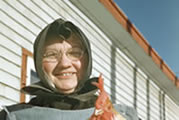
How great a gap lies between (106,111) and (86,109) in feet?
0.71

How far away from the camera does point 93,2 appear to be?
20.7 ft

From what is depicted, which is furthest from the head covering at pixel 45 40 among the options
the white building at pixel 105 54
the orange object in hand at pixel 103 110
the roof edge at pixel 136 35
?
the roof edge at pixel 136 35

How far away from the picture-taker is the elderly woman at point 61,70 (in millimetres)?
1338

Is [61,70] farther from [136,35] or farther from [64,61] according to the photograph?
[136,35]

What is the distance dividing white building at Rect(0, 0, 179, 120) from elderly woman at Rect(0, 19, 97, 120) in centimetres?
293

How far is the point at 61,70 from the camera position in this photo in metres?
1.39

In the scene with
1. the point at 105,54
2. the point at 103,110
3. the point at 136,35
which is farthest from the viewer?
the point at 136,35

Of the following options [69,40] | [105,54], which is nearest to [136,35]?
[105,54]

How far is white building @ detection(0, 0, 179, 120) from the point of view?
4477 mm

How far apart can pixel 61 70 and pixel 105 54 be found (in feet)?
19.4

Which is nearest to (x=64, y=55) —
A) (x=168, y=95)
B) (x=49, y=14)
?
(x=49, y=14)

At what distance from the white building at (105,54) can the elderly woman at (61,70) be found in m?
2.93

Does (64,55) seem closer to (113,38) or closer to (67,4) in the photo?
(67,4)

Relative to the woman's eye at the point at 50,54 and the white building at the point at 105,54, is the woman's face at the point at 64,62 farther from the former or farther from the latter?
the white building at the point at 105,54
